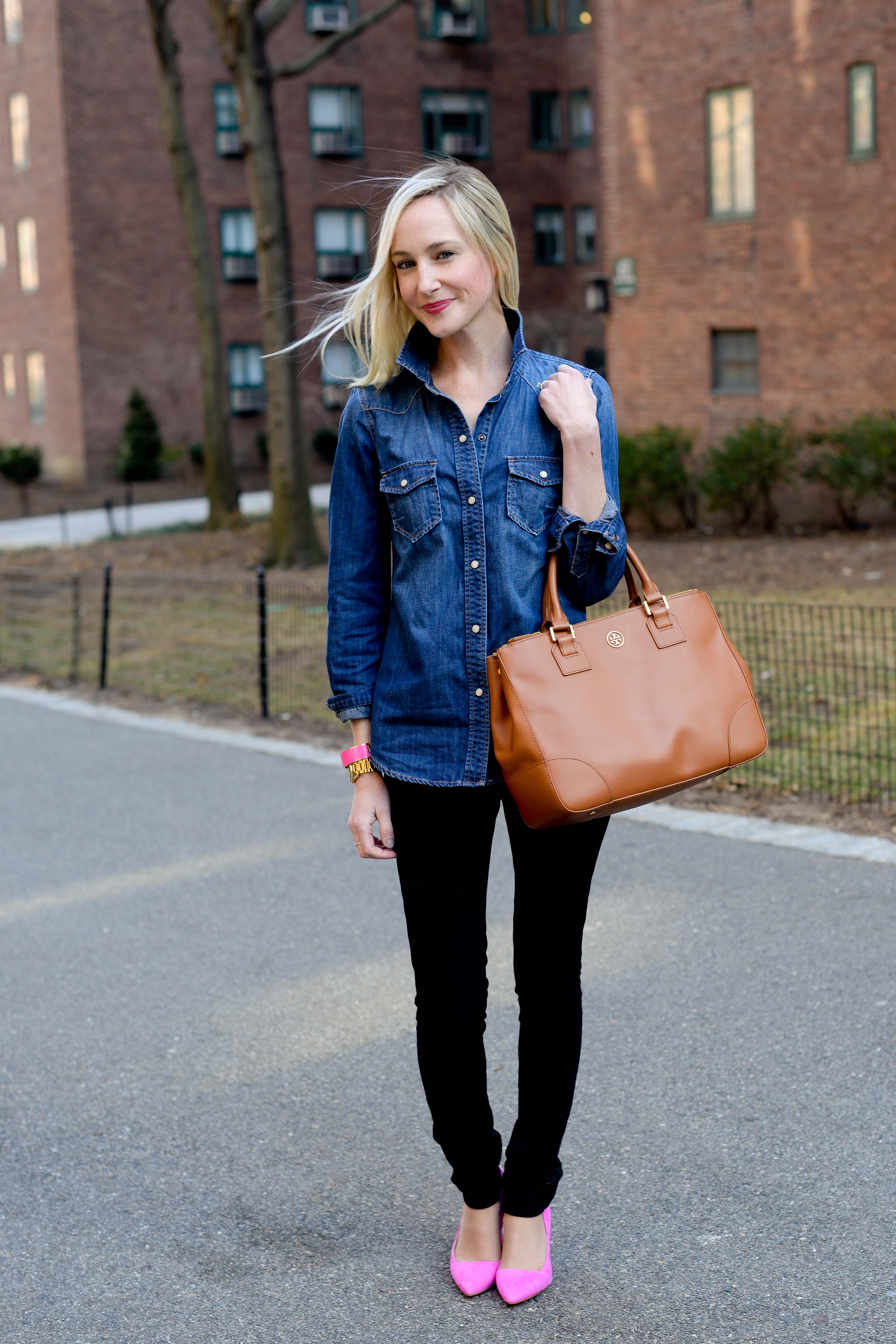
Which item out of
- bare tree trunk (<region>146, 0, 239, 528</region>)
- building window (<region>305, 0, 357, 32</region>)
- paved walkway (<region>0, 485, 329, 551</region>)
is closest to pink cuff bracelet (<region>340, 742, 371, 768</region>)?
bare tree trunk (<region>146, 0, 239, 528</region>)

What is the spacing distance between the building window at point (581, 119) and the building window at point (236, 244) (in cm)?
1018

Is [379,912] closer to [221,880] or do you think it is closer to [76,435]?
[221,880]

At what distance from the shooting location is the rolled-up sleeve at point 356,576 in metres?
2.91

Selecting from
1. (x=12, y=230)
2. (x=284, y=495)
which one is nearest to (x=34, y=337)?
(x=12, y=230)

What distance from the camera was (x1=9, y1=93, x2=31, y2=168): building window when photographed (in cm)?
3744

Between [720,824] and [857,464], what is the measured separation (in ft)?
37.9

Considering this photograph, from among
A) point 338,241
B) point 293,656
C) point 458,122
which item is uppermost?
point 458,122

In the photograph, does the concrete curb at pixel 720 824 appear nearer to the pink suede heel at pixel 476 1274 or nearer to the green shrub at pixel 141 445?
the pink suede heel at pixel 476 1274

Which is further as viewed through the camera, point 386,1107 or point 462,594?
point 386,1107

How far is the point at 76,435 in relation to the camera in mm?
37188

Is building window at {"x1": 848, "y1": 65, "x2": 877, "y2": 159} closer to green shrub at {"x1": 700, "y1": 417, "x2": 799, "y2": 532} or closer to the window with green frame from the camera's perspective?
green shrub at {"x1": 700, "y1": 417, "x2": 799, "y2": 532}

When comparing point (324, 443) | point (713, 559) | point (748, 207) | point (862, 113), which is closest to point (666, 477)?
point (713, 559)

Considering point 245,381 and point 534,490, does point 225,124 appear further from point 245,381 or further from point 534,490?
point 534,490

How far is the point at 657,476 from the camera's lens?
18328mm
